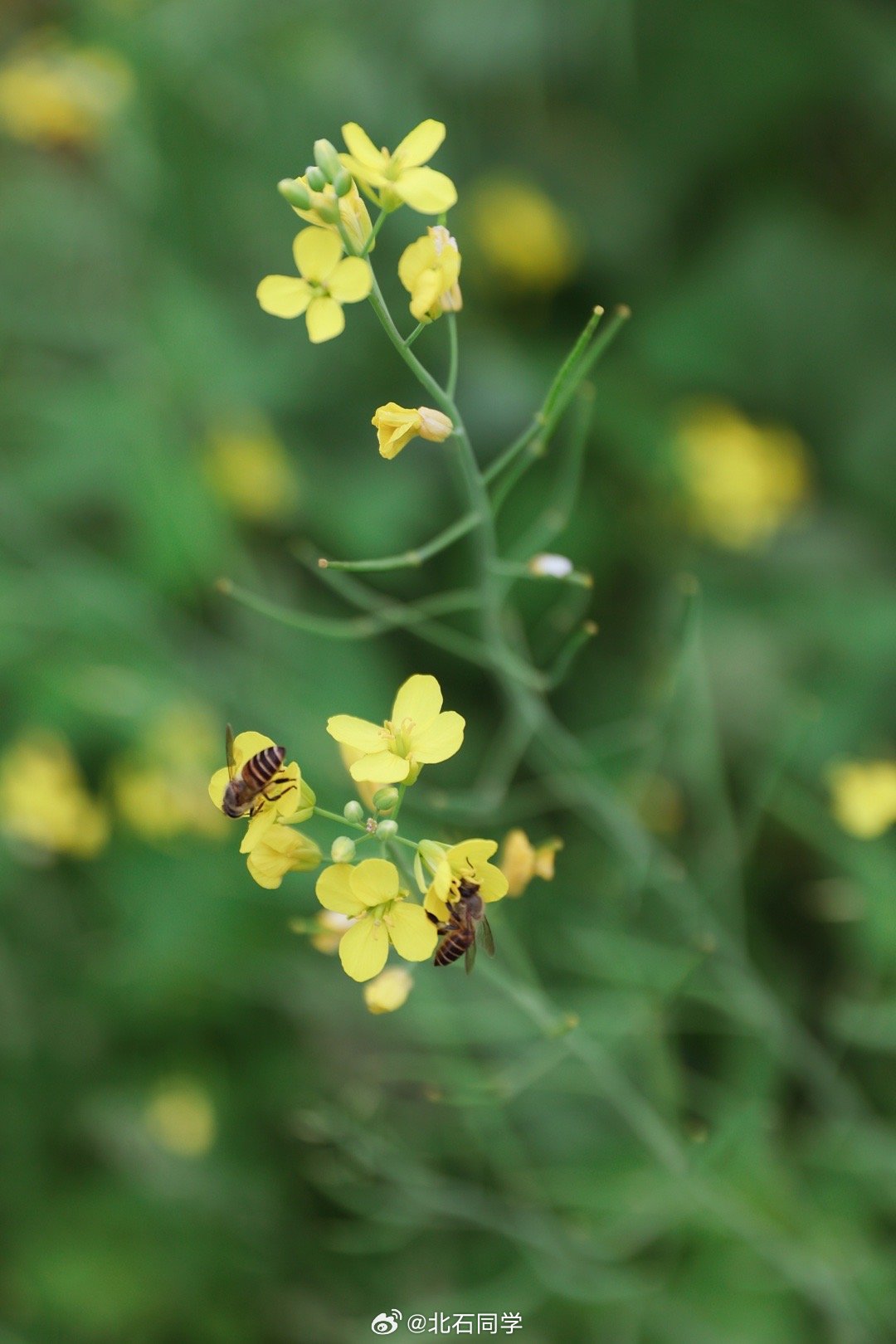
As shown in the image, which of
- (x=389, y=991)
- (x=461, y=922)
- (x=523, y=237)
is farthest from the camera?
Answer: (x=523, y=237)

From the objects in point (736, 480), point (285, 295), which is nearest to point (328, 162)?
point (285, 295)

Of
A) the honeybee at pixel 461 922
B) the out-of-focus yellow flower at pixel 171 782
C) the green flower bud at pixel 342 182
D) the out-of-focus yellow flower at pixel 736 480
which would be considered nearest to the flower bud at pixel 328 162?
the green flower bud at pixel 342 182

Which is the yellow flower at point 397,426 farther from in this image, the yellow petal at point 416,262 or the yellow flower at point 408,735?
the yellow flower at point 408,735

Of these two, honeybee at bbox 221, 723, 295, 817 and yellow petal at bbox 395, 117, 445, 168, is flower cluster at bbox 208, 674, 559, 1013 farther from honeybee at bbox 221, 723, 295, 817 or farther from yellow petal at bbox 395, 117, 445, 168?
yellow petal at bbox 395, 117, 445, 168

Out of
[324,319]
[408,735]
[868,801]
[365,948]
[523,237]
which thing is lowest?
Answer: [365,948]

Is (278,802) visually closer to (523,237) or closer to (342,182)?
(342,182)

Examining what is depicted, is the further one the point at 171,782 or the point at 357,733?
the point at 171,782

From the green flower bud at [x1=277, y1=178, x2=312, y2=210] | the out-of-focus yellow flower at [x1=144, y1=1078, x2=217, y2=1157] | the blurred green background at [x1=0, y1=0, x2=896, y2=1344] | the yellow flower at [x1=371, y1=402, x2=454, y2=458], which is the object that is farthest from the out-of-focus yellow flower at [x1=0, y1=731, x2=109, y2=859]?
the green flower bud at [x1=277, y1=178, x2=312, y2=210]
